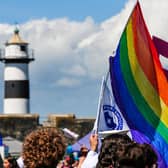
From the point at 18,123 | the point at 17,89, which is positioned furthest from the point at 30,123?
the point at 17,89

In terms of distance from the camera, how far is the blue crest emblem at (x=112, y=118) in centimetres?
1078

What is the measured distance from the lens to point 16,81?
169 ft

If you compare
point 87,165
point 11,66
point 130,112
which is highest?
point 11,66

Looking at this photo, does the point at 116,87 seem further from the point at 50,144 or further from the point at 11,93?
the point at 11,93

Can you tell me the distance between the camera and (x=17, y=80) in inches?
2035

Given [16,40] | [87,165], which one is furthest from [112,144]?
[16,40]

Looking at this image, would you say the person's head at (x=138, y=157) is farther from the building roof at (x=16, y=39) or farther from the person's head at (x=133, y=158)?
the building roof at (x=16, y=39)

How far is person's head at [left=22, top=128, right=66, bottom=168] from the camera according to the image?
15.4 feet

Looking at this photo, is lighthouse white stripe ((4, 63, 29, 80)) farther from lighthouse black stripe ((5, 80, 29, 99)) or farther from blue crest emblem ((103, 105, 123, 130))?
blue crest emblem ((103, 105, 123, 130))

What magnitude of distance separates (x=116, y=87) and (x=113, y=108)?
1.78 feet

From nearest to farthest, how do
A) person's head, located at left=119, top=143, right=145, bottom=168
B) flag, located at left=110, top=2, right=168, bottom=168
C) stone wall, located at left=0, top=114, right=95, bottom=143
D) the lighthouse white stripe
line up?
person's head, located at left=119, top=143, right=145, bottom=168, flag, located at left=110, top=2, right=168, bottom=168, stone wall, located at left=0, top=114, right=95, bottom=143, the lighthouse white stripe

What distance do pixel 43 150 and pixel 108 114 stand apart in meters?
6.14

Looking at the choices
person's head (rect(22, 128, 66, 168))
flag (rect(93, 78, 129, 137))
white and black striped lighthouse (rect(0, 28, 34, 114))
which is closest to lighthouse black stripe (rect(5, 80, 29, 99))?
white and black striped lighthouse (rect(0, 28, 34, 114))

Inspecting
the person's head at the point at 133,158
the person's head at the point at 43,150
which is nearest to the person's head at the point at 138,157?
the person's head at the point at 133,158
